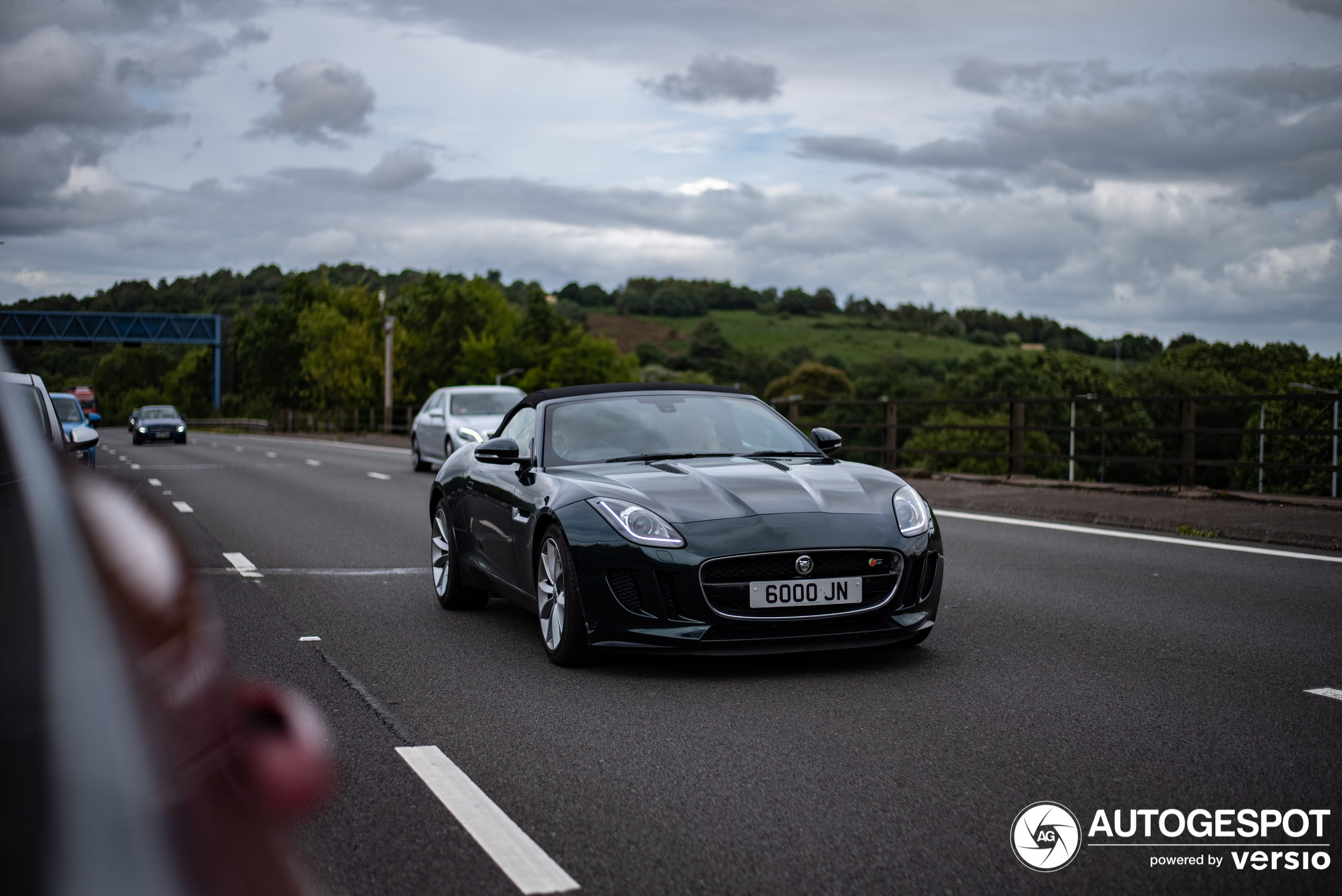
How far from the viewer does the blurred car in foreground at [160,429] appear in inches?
1823

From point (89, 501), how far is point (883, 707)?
4.22m

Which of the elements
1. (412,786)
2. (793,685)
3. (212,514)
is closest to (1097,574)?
(793,685)

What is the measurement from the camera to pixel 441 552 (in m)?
8.33

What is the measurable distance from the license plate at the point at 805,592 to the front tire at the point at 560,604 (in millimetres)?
835

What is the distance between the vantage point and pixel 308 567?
1021 centimetres

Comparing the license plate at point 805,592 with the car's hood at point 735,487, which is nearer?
the license plate at point 805,592

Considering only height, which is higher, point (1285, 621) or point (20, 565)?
point (20, 565)

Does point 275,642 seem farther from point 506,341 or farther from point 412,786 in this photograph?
point 506,341

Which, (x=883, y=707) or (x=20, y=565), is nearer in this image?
(x=20, y=565)

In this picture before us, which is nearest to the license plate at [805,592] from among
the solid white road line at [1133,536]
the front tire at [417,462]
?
the solid white road line at [1133,536]

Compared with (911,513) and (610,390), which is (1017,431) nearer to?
(610,390)

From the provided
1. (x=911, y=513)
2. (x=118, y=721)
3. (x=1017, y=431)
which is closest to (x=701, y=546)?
(x=911, y=513)

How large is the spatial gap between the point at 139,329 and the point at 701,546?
10724 centimetres

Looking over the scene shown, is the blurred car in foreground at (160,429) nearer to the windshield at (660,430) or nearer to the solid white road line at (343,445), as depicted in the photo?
the solid white road line at (343,445)
